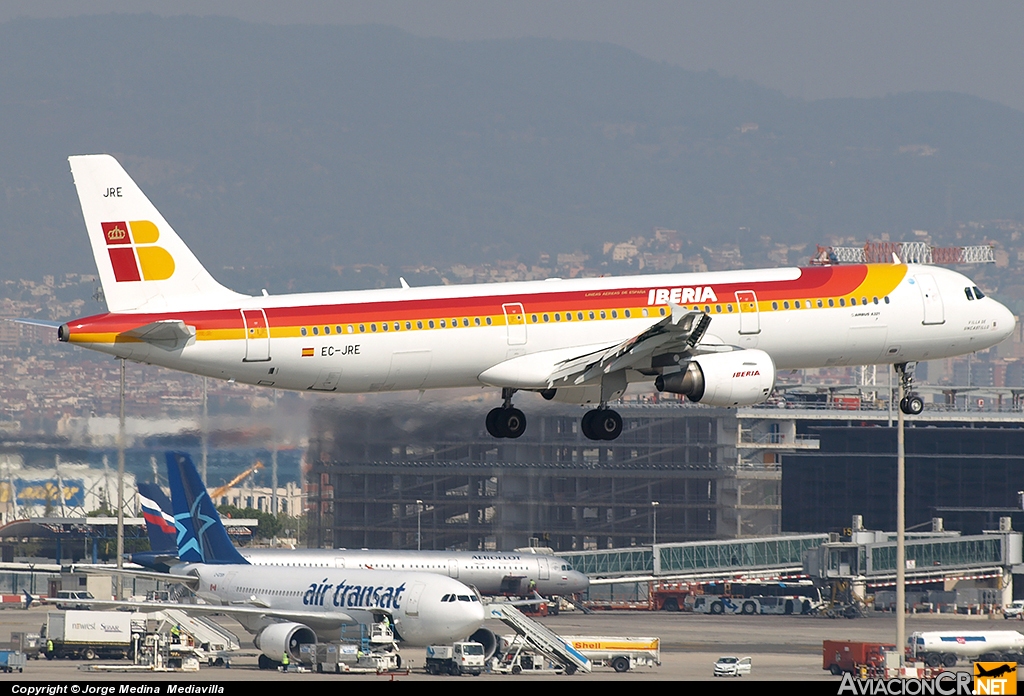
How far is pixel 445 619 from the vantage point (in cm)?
7156

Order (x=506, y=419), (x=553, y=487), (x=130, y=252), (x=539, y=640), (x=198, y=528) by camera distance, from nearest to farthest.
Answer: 1. (x=130, y=252)
2. (x=506, y=419)
3. (x=539, y=640)
4. (x=198, y=528)
5. (x=553, y=487)

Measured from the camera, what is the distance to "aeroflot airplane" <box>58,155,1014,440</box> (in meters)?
49.3

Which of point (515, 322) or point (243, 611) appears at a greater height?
point (515, 322)

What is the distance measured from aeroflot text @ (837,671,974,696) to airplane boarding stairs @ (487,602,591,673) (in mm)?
12381

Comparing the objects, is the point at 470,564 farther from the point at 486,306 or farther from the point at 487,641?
the point at 486,306

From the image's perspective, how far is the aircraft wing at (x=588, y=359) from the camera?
171ft

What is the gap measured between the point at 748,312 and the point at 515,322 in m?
7.65

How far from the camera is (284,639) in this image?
71625 mm

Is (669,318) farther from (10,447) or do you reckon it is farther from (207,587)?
(10,447)

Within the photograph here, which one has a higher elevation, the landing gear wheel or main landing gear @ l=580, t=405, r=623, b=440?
the landing gear wheel

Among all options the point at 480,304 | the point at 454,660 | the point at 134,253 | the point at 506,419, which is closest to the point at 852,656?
the point at 454,660

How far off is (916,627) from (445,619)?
40.8 meters

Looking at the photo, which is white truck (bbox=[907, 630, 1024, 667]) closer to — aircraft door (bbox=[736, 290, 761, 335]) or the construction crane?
aircraft door (bbox=[736, 290, 761, 335])

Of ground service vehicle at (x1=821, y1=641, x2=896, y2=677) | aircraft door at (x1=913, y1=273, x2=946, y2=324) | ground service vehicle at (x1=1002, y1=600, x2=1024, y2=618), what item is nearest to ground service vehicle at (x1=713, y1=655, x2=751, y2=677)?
ground service vehicle at (x1=821, y1=641, x2=896, y2=677)
